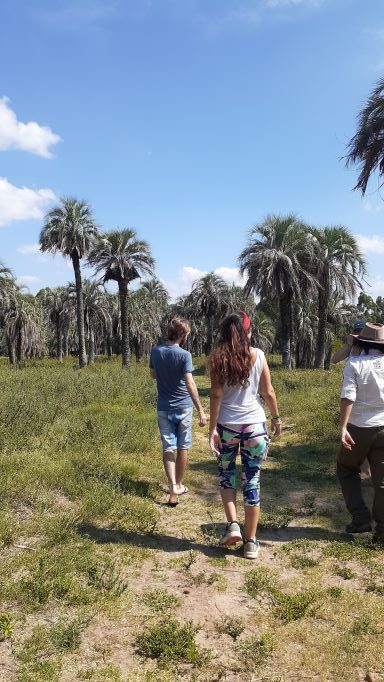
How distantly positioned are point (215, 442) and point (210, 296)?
3115cm

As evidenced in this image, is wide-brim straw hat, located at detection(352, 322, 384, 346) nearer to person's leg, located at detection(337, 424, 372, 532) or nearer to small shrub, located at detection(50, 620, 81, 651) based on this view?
person's leg, located at detection(337, 424, 372, 532)

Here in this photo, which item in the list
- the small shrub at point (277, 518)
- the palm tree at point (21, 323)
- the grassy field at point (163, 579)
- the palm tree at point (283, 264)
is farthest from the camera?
Answer: the palm tree at point (21, 323)

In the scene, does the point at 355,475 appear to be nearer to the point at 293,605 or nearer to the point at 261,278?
the point at 293,605

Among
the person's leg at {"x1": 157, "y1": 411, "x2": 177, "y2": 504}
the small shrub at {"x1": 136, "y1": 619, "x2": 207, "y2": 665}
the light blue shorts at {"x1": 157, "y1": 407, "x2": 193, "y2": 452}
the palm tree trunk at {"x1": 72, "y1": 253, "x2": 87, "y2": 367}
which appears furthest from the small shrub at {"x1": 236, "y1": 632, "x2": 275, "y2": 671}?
the palm tree trunk at {"x1": 72, "y1": 253, "x2": 87, "y2": 367}

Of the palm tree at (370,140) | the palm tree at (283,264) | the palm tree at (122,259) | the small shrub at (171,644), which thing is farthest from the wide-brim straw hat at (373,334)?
the palm tree at (122,259)

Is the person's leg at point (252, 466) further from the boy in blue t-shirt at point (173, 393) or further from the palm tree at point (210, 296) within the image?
the palm tree at point (210, 296)

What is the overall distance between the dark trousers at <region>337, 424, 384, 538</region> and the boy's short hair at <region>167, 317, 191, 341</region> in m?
1.87

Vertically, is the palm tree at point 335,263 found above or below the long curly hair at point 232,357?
above

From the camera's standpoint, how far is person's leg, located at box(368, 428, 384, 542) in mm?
4203

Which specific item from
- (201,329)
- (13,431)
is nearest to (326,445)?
(13,431)

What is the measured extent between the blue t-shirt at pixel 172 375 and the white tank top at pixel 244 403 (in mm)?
1200

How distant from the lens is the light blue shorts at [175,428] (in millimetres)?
5242

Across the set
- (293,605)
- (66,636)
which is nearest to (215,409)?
(293,605)

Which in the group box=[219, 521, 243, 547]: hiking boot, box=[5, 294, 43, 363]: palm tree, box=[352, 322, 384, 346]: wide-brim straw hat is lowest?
box=[219, 521, 243, 547]: hiking boot
